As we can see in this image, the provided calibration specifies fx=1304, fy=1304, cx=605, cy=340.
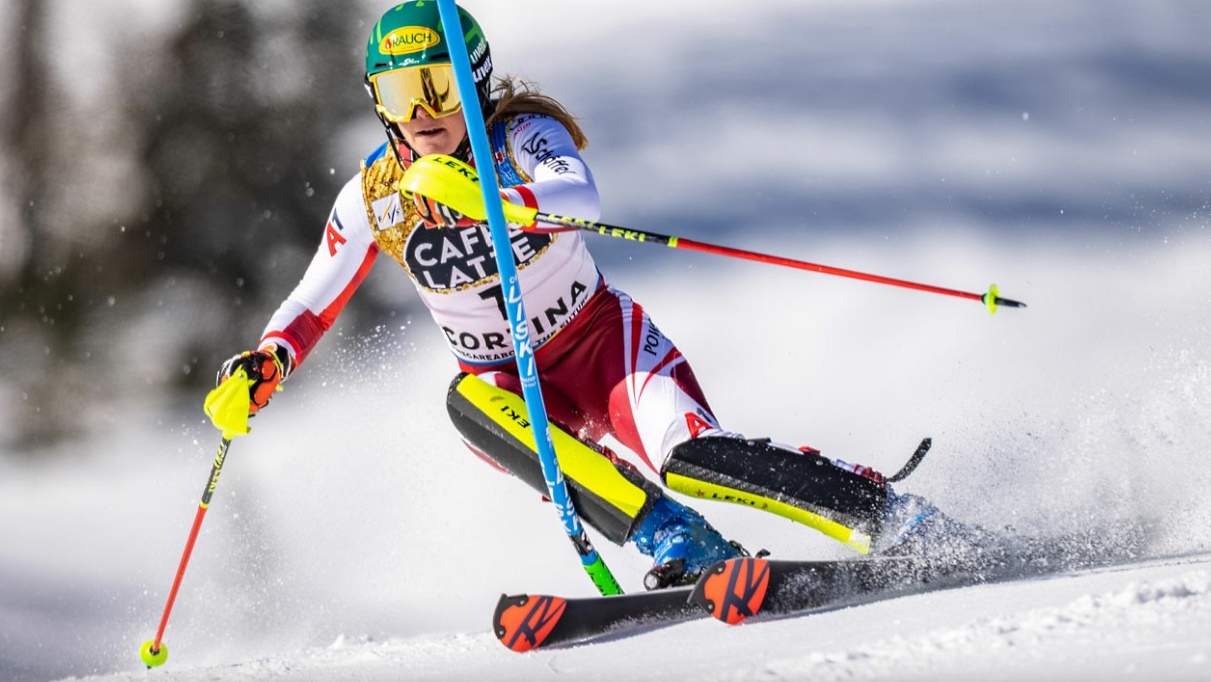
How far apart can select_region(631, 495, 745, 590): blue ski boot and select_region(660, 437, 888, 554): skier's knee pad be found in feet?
0.28

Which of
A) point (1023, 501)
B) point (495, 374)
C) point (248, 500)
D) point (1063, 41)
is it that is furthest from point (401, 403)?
point (1063, 41)

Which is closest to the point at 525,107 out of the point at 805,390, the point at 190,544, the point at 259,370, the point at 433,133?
the point at 433,133

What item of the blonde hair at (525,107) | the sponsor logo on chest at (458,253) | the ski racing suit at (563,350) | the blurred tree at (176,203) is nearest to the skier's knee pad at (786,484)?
the ski racing suit at (563,350)

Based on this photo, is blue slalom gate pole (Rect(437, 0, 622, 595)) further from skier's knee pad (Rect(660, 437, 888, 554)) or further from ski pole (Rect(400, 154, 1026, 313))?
skier's knee pad (Rect(660, 437, 888, 554))

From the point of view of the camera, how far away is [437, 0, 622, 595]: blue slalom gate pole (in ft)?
8.03

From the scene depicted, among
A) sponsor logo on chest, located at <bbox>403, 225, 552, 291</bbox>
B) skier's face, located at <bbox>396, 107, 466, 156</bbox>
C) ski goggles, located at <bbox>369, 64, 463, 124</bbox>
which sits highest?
ski goggles, located at <bbox>369, 64, 463, 124</bbox>

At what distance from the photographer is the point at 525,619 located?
2.40 metres

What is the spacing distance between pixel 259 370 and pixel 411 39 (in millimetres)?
786

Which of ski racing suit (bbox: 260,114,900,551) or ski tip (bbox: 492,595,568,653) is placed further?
ski racing suit (bbox: 260,114,900,551)

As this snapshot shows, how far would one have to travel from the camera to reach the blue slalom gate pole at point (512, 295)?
2.45 metres

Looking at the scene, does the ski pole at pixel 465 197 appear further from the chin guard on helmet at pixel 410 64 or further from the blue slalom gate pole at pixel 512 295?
the chin guard on helmet at pixel 410 64

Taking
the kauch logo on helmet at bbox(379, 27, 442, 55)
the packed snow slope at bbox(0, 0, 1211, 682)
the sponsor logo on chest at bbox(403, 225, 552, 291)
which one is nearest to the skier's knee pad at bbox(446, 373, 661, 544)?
the sponsor logo on chest at bbox(403, 225, 552, 291)

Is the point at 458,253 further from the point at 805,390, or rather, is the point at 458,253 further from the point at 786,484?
the point at 805,390

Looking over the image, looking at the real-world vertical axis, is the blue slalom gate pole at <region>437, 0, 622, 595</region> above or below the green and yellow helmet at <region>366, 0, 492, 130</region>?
below
